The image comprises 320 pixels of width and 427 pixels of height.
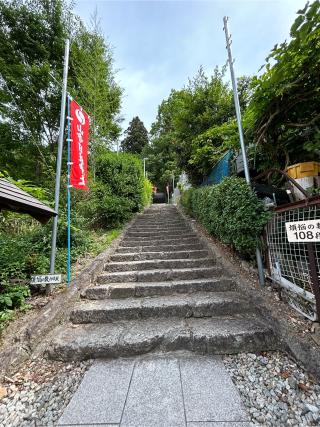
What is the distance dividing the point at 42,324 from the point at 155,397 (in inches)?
56.7

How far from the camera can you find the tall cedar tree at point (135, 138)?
28.6m

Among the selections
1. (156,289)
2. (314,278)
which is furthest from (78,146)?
(314,278)

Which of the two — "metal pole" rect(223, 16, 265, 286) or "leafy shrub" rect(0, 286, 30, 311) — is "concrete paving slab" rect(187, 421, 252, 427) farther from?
"leafy shrub" rect(0, 286, 30, 311)

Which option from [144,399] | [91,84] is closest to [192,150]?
[91,84]

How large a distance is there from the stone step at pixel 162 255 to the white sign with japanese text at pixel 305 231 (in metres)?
2.10

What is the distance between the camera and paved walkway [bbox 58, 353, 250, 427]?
1427mm

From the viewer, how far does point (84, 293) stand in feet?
9.87

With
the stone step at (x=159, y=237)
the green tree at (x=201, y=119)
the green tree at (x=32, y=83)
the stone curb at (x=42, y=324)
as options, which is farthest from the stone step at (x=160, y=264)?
the green tree at (x=32, y=83)

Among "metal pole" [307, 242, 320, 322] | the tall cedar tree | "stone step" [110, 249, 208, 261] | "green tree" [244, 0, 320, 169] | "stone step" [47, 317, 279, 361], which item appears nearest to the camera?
"metal pole" [307, 242, 320, 322]

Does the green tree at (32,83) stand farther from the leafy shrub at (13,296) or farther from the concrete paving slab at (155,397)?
the concrete paving slab at (155,397)

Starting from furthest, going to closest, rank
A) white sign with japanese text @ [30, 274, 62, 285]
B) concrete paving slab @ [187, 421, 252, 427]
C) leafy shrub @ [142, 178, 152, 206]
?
leafy shrub @ [142, 178, 152, 206] < white sign with japanese text @ [30, 274, 62, 285] < concrete paving slab @ [187, 421, 252, 427]

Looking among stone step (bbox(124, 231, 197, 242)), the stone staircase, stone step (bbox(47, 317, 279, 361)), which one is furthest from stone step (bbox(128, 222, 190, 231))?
stone step (bbox(47, 317, 279, 361))

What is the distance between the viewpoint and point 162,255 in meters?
4.05

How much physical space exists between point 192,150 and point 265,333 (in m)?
6.33
